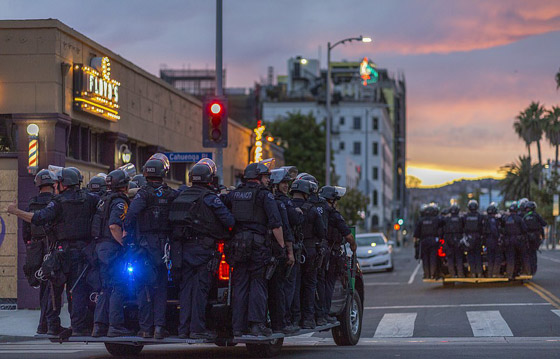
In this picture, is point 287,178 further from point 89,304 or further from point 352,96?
point 352,96

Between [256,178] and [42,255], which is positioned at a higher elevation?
[256,178]

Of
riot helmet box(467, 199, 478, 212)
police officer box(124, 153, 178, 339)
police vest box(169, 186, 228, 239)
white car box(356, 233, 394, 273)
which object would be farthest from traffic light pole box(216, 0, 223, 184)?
white car box(356, 233, 394, 273)

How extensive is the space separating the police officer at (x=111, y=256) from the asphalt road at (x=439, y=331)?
128 centimetres

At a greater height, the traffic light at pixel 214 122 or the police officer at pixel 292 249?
the traffic light at pixel 214 122

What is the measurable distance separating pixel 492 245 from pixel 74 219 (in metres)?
16.1

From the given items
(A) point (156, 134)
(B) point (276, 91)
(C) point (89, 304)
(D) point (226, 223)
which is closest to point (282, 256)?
(D) point (226, 223)

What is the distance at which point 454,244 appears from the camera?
26.4 metres

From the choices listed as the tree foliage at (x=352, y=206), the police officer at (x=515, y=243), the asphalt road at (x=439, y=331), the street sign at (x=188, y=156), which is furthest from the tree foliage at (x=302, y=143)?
the street sign at (x=188, y=156)

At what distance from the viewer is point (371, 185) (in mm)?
116062

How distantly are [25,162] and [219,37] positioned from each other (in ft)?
16.7

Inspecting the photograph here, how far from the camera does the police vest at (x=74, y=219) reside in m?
12.3

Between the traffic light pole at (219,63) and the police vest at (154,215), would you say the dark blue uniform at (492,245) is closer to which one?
the traffic light pole at (219,63)

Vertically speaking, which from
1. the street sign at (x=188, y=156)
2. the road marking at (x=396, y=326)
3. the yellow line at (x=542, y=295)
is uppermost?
the street sign at (x=188, y=156)

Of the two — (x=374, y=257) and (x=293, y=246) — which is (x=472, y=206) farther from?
(x=293, y=246)
